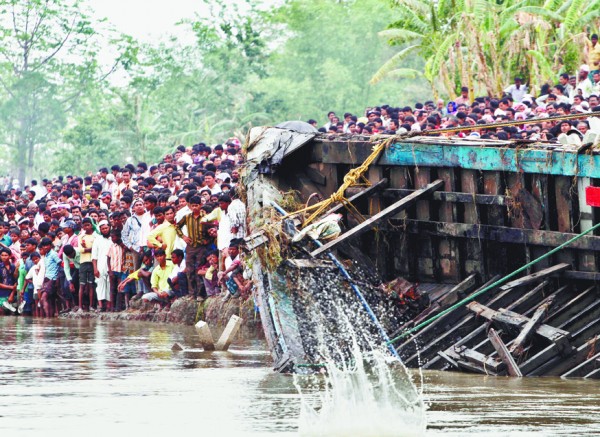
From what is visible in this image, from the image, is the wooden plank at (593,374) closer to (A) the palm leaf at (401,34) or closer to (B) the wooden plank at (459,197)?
(B) the wooden plank at (459,197)

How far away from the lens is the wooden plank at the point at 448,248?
13445mm

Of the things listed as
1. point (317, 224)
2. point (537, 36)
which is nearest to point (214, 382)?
point (317, 224)

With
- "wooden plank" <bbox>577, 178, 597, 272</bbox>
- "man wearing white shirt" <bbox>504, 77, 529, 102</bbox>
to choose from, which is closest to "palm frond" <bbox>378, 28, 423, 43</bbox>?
"man wearing white shirt" <bbox>504, 77, 529, 102</bbox>

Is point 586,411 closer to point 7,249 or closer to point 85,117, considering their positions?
point 7,249

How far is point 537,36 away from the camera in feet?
101

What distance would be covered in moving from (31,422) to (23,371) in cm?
374

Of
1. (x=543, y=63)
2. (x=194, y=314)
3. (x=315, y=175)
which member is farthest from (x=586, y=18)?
(x=315, y=175)

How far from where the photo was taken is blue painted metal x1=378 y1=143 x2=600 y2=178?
12258mm

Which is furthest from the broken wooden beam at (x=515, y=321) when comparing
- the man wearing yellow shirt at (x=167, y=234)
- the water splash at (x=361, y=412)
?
the man wearing yellow shirt at (x=167, y=234)

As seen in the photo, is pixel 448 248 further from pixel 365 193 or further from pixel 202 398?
pixel 202 398

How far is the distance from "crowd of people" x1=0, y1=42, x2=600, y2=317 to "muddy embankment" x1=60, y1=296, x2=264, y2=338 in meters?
0.14

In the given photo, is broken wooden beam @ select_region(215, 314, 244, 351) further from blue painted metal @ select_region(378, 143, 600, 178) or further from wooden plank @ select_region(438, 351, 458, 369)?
wooden plank @ select_region(438, 351, 458, 369)

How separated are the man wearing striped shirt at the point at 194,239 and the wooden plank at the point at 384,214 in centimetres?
557

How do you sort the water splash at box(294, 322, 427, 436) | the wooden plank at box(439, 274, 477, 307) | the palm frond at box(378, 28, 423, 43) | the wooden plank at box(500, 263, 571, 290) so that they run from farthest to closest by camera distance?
1. the palm frond at box(378, 28, 423, 43)
2. the wooden plank at box(439, 274, 477, 307)
3. the wooden plank at box(500, 263, 571, 290)
4. the water splash at box(294, 322, 427, 436)
